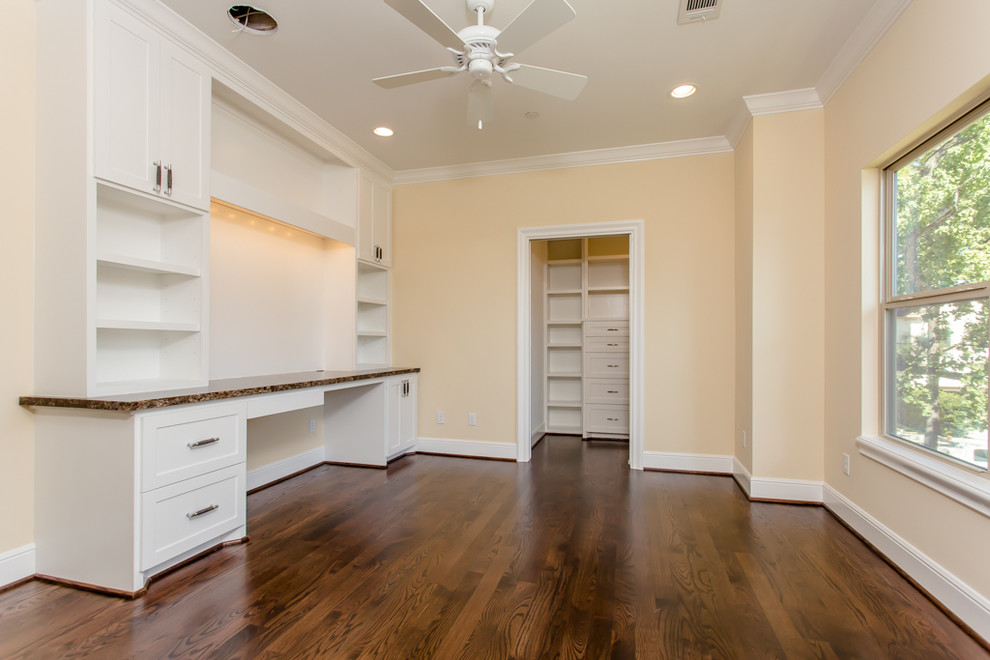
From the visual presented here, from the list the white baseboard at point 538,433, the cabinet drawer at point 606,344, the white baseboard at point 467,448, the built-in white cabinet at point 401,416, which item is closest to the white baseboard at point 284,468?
the built-in white cabinet at point 401,416

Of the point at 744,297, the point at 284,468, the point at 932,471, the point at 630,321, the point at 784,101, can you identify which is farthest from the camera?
the point at 630,321

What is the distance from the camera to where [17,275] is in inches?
81.5

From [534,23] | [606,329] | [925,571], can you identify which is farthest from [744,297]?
[534,23]

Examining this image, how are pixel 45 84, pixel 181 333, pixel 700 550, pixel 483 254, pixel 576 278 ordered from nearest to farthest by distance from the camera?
pixel 45 84, pixel 700 550, pixel 181 333, pixel 483 254, pixel 576 278

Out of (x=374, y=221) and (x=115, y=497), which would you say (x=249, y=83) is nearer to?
(x=374, y=221)

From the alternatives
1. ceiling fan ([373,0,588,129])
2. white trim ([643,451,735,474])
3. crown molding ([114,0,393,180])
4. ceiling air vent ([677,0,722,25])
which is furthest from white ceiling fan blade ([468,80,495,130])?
white trim ([643,451,735,474])

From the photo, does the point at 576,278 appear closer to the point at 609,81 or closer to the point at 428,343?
the point at 428,343

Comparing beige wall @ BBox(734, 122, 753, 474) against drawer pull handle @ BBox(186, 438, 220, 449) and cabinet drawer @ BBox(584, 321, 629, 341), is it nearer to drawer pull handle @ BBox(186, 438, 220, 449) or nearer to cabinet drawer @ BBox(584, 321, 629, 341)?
cabinet drawer @ BBox(584, 321, 629, 341)

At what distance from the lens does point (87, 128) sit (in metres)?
2.01

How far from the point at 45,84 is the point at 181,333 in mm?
Answer: 1251

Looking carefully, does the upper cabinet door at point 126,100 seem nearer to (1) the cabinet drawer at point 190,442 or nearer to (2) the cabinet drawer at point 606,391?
(1) the cabinet drawer at point 190,442

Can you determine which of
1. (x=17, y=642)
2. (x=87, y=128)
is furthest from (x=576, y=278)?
(x=17, y=642)

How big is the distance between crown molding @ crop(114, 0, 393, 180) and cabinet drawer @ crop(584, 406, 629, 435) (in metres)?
3.36

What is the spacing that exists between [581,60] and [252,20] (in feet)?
5.79
